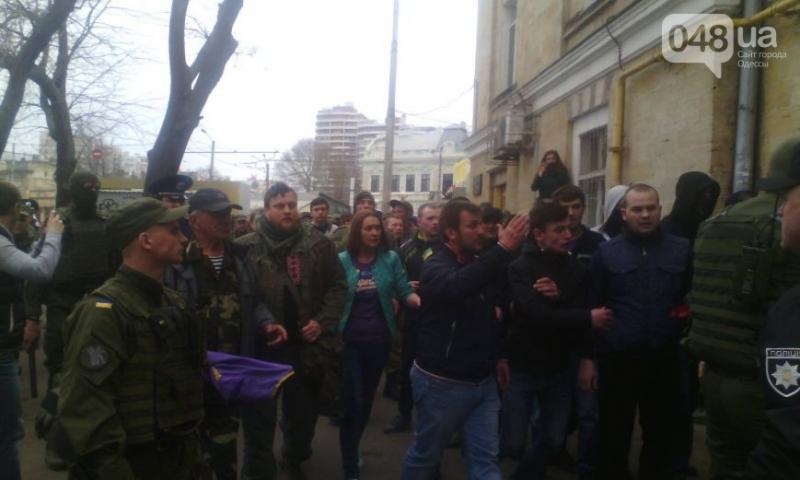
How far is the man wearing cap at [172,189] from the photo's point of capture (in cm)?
465

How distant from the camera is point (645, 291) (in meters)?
3.91

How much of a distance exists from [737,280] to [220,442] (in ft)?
8.76

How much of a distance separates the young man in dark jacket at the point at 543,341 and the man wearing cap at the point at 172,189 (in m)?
2.40

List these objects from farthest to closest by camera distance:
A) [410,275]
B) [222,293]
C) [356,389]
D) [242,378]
A: [410,275] < [356,389] < [222,293] < [242,378]

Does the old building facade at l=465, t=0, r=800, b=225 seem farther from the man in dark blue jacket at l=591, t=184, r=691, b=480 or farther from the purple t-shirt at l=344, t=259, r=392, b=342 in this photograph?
the purple t-shirt at l=344, t=259, r=392, b=342

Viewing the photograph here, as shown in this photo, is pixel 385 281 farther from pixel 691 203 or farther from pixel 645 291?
pixel 691 203

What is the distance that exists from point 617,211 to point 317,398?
107 inches

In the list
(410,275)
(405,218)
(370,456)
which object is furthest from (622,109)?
A: (370,456)

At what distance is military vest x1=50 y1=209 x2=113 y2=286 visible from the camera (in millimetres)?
5012

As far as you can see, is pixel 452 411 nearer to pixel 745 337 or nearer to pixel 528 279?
pixel 528 279

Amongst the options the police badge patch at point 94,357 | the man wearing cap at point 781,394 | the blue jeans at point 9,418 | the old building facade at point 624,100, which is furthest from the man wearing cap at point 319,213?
the man wearing cap at point 781,394

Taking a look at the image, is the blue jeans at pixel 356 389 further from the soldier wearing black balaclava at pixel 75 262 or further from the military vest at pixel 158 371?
the soldier wearing black balaclava at pixel 75 262

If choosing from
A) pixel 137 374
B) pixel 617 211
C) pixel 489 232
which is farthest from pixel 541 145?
pixel 137 374

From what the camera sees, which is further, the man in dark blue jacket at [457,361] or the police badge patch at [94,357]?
the man in dark blue jacket at [457,361]
